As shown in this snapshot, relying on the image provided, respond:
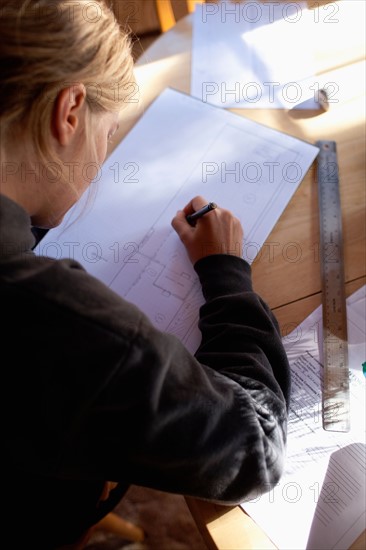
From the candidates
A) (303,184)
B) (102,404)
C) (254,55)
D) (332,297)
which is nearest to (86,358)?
(102,404)

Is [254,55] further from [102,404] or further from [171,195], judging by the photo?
[102,404]

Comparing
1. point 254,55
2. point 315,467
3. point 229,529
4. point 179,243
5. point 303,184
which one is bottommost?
point 229,529

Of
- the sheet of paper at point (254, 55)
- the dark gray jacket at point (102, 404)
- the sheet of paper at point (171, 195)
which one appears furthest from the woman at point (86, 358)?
the sheet of paper at point (254, 55)

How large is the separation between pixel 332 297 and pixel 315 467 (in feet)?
0.78

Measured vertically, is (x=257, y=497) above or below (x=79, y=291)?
below

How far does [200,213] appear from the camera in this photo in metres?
0.76

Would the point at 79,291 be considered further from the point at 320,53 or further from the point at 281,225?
the point at 320,53

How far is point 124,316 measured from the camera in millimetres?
461

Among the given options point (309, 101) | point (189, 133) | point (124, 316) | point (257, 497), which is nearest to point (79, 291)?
point (124, 316)

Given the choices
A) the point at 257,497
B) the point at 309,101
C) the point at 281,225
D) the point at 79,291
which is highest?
the point at 309,101

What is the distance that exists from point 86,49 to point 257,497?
56cm

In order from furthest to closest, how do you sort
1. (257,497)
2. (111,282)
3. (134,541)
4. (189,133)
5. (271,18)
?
1. (134,541)
2. (271,18)
3. (189,133)
4. (111,282)
5. (257,497)

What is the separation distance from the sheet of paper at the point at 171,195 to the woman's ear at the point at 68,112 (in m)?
0.22

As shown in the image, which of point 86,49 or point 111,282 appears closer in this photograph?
point 86,49
